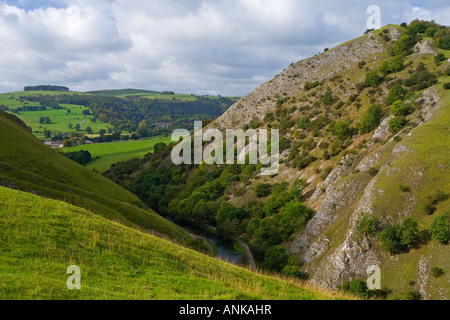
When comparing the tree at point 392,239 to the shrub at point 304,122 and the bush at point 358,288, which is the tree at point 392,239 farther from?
the shrub at point 304,122

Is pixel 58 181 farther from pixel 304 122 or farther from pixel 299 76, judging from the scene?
pixel 299 76

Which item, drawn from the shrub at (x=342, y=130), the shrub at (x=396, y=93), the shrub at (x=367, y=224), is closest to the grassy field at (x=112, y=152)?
the shrub at (x=342, y=130)

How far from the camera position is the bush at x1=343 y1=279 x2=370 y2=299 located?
4356cm

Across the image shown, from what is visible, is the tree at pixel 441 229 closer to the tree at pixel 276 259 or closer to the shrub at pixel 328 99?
the tree at pixel 276 259

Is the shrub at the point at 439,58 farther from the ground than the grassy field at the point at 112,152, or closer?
farther from the ground

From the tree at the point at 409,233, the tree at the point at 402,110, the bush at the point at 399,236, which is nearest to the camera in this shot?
the tree at the point at 409,233

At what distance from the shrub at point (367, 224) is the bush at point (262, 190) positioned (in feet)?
140

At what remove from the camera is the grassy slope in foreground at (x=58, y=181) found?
43.5 meters

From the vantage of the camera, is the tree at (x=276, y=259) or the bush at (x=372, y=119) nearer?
the tree at (x=276, y=259)

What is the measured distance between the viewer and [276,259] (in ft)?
203

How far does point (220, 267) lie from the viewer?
21172 mm

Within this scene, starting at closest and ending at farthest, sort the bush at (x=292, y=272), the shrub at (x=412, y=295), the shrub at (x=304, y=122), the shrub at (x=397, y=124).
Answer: the shrub at (x=412, y=295) → the bush at (x=292, y=272) → the shrub at (x=397, y=124) → the shrub at (x=304, y=122)

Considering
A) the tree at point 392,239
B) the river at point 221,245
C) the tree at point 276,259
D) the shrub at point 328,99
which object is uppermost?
the shrub at point 328,99

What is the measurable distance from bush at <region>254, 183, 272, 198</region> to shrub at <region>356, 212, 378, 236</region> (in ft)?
140
